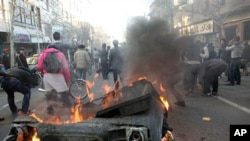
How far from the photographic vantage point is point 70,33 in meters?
48.9

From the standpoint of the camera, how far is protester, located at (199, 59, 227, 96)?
8.41 metres

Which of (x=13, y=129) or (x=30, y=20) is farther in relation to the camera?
(x=30, y=20)

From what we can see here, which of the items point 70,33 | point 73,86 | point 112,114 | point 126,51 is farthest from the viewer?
point 70,33

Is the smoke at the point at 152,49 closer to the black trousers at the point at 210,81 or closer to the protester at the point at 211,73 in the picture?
the protester at the point at 211,73

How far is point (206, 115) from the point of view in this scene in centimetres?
655

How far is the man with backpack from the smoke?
1446mm

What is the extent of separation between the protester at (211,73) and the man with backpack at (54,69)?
4.20 meters

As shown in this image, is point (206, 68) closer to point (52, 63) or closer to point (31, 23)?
point (52, 63)

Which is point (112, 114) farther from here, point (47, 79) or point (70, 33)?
point (70, 33)

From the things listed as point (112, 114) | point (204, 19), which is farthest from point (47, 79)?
point (204, 19)

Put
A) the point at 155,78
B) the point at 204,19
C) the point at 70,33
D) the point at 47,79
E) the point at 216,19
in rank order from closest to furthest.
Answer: the point at 47,79 < the point at 155,78 < the point at 216,19 < the point at 204,19 < the point at 70,33

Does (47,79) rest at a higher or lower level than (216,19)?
lower

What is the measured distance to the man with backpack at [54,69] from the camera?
587cm

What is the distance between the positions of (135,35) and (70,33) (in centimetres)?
4269
